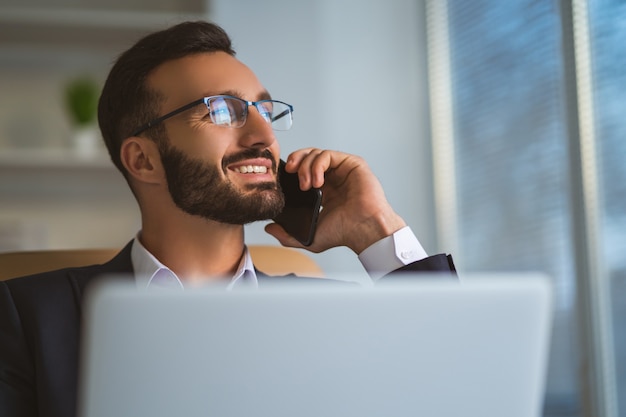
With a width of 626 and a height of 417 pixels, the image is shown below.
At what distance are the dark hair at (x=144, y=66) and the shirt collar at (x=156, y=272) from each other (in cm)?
26

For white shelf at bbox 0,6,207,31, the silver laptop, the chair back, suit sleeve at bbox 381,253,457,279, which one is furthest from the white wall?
the silver laptop

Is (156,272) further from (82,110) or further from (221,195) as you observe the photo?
(82,110)

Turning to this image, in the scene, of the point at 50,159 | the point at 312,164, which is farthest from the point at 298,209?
the point at 50,159

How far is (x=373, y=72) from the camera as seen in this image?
3516 millimetres

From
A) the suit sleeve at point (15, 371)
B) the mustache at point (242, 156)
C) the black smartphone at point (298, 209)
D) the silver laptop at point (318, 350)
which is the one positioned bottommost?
the suit sleeve at point (15, 371)

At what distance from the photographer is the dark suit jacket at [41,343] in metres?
1.31

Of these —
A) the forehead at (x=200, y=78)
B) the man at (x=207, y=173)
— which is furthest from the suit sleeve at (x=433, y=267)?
the forehead at (x=200, y=78)

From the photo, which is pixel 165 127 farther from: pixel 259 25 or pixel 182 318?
pixel 259 25

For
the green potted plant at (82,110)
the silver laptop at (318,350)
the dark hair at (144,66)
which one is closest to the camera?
the silver laptop at (318,350)

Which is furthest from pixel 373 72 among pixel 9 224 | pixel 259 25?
pixel 9 224

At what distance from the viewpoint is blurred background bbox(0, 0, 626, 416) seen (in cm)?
239

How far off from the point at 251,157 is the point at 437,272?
521mm

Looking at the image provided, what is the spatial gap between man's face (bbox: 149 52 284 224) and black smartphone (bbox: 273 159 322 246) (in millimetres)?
63

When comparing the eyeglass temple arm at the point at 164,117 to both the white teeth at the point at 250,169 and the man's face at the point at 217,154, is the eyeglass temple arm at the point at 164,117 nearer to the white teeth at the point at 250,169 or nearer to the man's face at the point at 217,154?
the man's face at the point at 217,154
